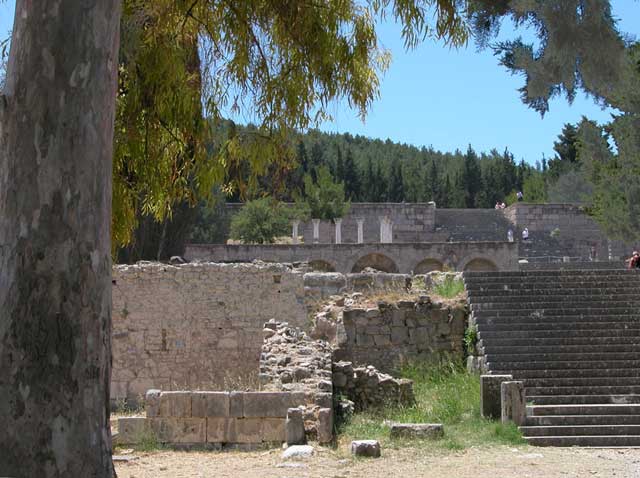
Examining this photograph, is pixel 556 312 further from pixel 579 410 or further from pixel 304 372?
pixel 304 372

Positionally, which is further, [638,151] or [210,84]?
[638,151]

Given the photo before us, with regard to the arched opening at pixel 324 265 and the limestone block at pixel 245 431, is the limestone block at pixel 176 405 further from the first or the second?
the arched opening at pixel 324 265

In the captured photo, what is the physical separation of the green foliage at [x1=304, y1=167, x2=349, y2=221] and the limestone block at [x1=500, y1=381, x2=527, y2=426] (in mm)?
32805

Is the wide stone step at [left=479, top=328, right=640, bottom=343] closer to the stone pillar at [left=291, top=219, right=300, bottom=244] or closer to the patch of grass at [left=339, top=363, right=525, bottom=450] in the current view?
the patch of grass at [left=339, top=363, right=525, bottom=450]

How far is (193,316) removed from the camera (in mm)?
17141

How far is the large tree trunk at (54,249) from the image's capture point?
16.5ft

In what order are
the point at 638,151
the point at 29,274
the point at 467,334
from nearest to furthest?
the point at 29,274
the point at 467,334
the point at 638,151

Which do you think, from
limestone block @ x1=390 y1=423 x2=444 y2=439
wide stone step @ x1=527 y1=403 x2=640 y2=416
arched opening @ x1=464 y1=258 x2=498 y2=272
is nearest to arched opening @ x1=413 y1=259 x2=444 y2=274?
arched opening @ x1=464 y1=258 x2=498 y2=272

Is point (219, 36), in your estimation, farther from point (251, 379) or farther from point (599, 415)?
point (251, 379)

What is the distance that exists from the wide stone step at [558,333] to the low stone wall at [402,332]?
1.12 metres

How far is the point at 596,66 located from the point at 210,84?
11.2 ft

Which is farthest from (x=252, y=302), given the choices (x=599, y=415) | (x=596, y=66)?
(x=596, y=66)

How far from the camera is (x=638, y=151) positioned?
22.5 metres

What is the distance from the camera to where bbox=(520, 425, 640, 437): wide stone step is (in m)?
10.7
